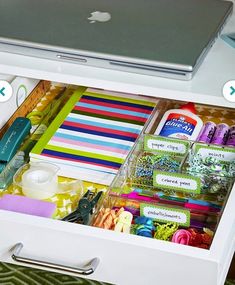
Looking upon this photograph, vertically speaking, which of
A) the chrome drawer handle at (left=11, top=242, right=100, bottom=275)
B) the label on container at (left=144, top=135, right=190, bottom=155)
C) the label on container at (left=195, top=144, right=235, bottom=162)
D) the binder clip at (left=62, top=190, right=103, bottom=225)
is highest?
the label on container at (left=195, top=144, right=235, bottom=162)

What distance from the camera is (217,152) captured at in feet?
4.42

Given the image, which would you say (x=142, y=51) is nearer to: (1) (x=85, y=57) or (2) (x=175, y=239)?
(1) (x=85, y=57)

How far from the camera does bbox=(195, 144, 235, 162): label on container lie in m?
1.34

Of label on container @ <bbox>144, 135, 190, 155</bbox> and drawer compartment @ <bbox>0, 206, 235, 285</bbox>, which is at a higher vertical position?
label on container @ <bbox>144, 135, 190, 155</bbox>

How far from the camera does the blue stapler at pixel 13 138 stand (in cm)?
139

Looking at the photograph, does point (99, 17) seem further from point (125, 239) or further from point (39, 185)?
point (125, 239)

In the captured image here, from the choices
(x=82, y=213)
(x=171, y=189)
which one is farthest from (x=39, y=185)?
(x=171, y=189)

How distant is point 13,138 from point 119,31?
269 millimetres

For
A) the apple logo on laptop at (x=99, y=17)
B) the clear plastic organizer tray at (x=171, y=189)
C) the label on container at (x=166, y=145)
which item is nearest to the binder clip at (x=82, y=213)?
the clear plastic organizer tray at (x=171, y=189)

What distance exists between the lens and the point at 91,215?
125 cm

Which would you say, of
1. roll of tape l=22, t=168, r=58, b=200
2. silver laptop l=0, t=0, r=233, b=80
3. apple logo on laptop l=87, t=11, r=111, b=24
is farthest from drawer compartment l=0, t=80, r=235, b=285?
apple logo on laptop l=87, t=11, r=111, b=24

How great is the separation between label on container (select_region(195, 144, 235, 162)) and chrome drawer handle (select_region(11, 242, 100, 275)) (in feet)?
0.98

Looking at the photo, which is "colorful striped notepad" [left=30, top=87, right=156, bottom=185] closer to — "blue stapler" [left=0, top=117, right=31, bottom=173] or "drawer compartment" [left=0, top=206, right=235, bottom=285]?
"blue stapler" [left=0, top=117, right=31, bottom=173]

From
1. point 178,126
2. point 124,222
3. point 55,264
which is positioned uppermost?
point 178,126
